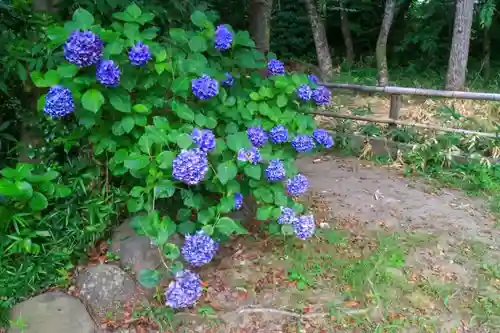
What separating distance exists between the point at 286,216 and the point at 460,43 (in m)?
6.34

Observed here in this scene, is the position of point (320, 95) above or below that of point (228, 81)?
below

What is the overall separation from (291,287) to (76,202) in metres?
1.33

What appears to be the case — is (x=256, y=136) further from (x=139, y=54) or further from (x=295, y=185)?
(x=139, y=54)

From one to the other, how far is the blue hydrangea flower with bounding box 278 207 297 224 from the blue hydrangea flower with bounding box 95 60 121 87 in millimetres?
1102

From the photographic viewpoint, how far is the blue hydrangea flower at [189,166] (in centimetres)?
230

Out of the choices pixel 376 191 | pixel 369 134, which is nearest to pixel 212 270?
pixel 376 191

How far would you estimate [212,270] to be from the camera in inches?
117

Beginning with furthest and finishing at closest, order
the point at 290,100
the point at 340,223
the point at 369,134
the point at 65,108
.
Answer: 1. the point at 369,134
2. the point at 340,223
3. the point at 290,100
4. the point at 65,108

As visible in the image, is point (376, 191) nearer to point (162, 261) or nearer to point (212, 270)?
point (212, 270)

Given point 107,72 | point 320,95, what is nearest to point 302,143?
point 320,95

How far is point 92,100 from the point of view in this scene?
2359 millimetres

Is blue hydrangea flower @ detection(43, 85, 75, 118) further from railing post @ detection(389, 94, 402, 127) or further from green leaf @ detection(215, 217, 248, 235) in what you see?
railing post @ detection(389, 94, 402, 127)

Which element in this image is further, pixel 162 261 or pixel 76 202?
pixel 76 202

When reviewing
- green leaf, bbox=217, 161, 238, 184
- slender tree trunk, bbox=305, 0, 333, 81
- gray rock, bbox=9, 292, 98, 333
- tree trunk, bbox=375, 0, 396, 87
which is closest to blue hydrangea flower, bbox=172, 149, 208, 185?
green leaf, bbox=217, 161, 238, 184
